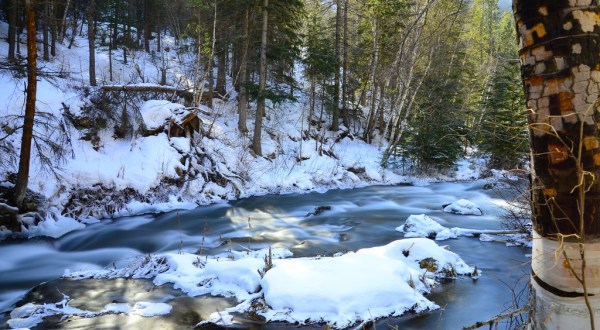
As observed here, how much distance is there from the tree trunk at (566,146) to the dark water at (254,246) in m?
0.46

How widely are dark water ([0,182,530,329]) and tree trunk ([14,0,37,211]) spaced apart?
4.40 feet

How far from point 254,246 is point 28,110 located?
6183 millimetres

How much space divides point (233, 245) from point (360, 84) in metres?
18.9

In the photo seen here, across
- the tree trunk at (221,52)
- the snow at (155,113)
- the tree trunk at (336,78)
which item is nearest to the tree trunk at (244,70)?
the tree trunk at (221,52)

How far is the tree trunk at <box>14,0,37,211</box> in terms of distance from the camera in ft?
A: 27.9

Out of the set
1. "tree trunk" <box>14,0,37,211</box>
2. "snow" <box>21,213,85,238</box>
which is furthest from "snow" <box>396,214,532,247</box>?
"tree trunk" <box>14,0,37,211</box>

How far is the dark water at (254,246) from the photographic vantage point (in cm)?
531

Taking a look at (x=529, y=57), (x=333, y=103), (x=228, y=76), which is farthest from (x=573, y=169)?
(x=228, y=76)

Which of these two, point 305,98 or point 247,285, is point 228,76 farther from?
point 247,285

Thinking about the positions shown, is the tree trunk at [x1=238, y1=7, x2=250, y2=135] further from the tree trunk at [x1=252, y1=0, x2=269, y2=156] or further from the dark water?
the dark water

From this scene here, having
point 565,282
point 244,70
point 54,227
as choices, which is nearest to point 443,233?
point 565,282

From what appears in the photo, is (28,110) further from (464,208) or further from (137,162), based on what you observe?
(464,208)

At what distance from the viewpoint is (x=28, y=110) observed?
872cm

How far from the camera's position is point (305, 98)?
27.1 m
